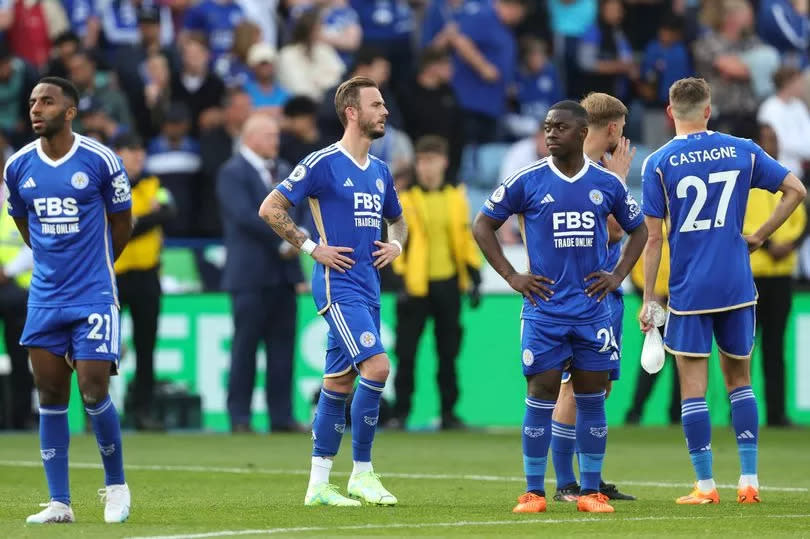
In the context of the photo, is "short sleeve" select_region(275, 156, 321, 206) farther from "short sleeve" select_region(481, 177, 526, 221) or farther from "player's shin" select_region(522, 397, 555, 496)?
"player's shin" select_region(522, 397, 555, 496)

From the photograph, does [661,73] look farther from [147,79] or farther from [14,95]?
[14,95]

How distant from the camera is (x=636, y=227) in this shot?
9742 millimetres

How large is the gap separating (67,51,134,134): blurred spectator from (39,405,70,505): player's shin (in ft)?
33.6

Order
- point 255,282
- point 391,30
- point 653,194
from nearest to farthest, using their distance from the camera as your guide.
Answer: point 653,194 → point 255,282 → point 391,30

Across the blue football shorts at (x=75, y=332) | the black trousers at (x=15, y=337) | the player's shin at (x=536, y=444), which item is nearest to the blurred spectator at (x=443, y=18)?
the black trousers at (x=15, y=337)

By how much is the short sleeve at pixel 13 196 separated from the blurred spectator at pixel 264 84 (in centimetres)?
1135

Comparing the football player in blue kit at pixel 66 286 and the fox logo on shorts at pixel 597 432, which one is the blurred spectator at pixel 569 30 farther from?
the football player in blue kit at pixel 66 286

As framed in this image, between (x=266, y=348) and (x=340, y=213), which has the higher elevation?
(x=340, y=213)

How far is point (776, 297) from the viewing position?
17.3 m

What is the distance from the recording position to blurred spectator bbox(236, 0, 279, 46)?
854 inches

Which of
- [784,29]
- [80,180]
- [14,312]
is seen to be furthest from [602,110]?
[784,29]

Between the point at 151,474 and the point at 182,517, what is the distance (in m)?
3.24

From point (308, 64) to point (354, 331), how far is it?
37.8 feet

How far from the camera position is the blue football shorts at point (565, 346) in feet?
30.8
